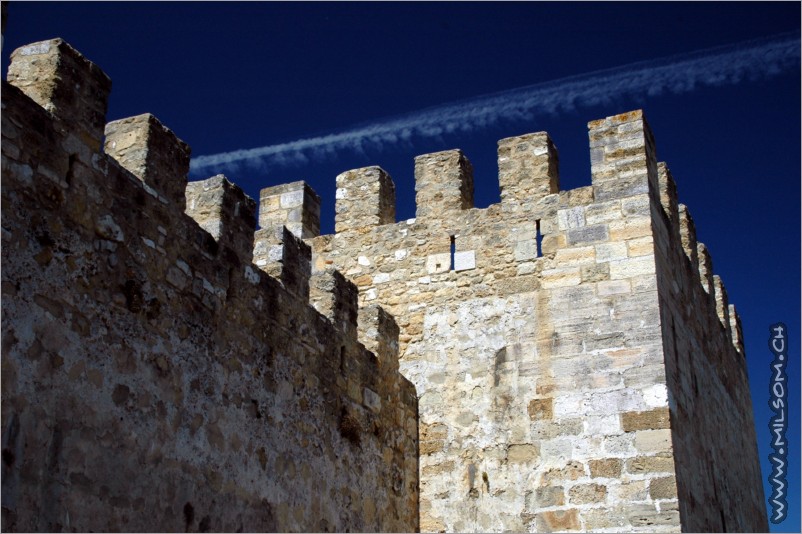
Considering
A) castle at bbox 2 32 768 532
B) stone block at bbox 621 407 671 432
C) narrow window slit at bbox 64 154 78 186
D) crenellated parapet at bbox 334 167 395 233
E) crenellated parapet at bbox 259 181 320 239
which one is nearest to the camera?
castle at bbox 2 32 768 532

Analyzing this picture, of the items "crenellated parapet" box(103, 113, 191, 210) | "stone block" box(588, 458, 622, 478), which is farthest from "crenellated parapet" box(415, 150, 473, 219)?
"crenellated parapet" box(103, 113, 191, 210)

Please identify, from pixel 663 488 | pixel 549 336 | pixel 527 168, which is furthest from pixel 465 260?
pixel 663 488

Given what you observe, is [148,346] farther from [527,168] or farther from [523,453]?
[527,168]

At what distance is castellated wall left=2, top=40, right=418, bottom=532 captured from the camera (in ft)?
14.4

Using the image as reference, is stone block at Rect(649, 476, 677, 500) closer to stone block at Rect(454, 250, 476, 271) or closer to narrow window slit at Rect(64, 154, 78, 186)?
stone block at Rect(454, 250, 476, 271)

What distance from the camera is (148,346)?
512cm

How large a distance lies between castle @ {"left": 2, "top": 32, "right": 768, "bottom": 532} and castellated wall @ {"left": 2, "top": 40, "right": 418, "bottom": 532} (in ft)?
0.05

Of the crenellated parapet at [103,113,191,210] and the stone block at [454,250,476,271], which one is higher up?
the stone block at [454,250,476,271]

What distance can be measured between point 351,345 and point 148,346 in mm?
2321

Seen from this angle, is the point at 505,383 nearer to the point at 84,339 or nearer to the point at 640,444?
the point at 640,444

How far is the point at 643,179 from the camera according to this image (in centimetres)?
811

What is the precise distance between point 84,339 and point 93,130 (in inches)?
38.8

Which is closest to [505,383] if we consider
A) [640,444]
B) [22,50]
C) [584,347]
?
[584,347]

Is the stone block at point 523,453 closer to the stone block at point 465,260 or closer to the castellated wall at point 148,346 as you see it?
the castellated wall at point 148,346
